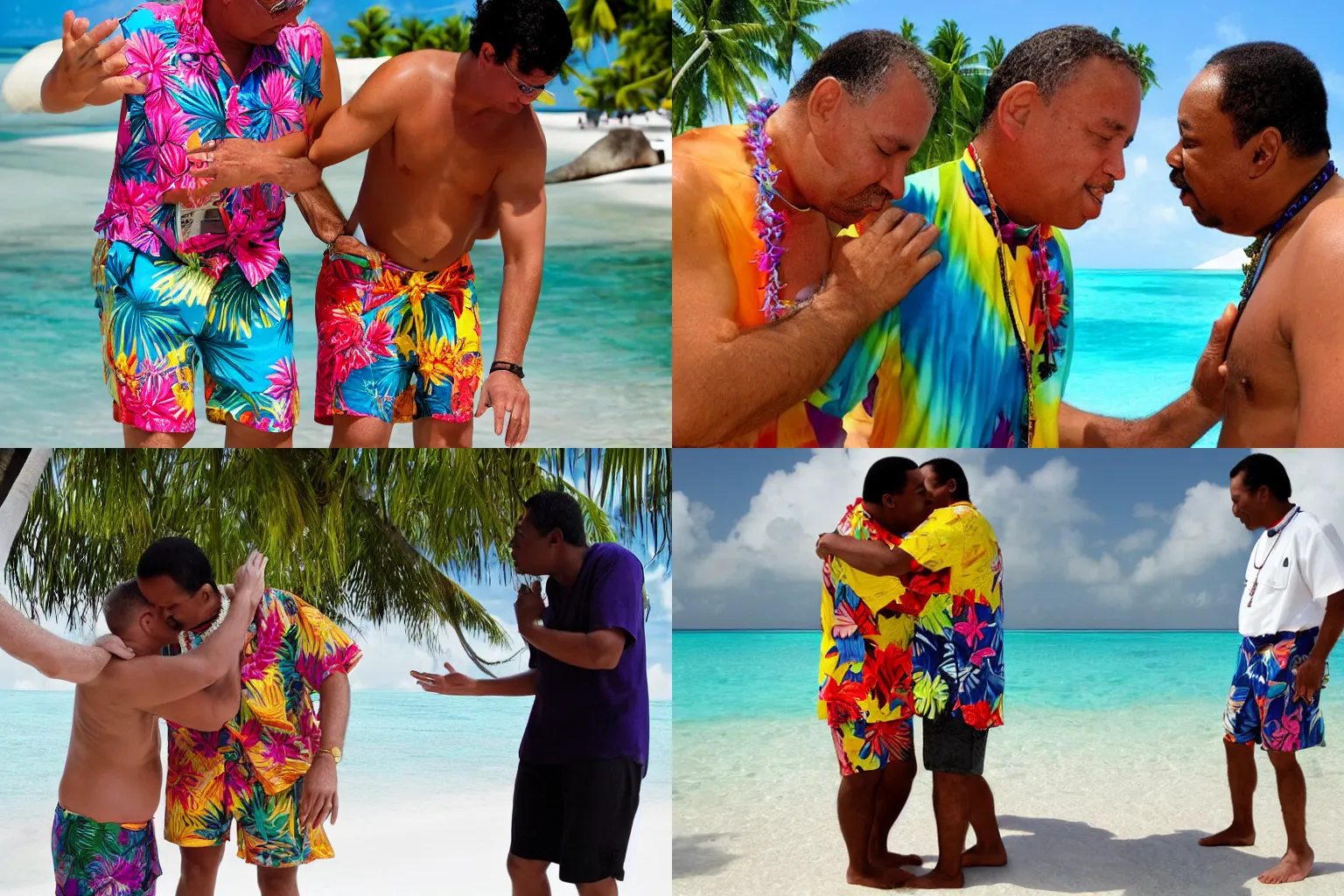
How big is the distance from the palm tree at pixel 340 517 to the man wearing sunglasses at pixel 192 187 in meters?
0.55

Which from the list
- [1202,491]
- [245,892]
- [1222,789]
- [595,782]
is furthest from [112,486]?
[1222,789]

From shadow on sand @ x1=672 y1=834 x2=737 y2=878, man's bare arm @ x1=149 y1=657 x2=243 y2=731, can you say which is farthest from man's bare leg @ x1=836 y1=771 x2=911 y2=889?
man's bare arm @ x1=149 y1=657 x2=243 y2=731

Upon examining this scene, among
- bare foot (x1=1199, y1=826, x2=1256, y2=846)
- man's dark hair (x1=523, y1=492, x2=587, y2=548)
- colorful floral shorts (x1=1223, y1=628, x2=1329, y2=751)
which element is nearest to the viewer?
man's dark hair (x1=523, y1=492, x2=587, y2=548)

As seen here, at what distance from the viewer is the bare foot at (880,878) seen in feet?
13.9

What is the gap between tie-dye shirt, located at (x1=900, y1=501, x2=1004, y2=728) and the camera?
160 inches

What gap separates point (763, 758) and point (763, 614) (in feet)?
5.67

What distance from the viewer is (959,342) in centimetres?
408

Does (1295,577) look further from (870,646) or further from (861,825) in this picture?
(861,825)

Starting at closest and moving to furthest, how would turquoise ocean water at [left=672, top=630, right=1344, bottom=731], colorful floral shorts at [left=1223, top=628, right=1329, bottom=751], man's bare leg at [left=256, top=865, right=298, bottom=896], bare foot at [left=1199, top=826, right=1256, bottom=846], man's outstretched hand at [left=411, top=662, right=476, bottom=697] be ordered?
man's bare leg at [left=256, top=865, right=298, bottom=896] → man's outstretched hand at [left=411, top=662, right=476, bottom=697] → colorful floral shorts at [left=1223, top=628, right=1329, bottom=751] → bare foot at [left=1199, top=826, right=1256, bottom=846] → turquoise ocean water at [left=672, top=630, right=1344, bottom=731]

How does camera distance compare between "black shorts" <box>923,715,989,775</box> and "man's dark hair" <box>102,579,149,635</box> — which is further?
"black shorts" <box>923,715,989,775</box>

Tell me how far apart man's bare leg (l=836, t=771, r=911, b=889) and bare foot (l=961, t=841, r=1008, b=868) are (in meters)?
0.22

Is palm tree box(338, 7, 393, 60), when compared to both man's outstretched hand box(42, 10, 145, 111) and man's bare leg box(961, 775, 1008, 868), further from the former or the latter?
man's bare leg box(961, 775, 1008, 868)

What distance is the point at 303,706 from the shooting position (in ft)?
12.2

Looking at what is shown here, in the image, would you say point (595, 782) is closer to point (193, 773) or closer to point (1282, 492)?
point (193, 773)
